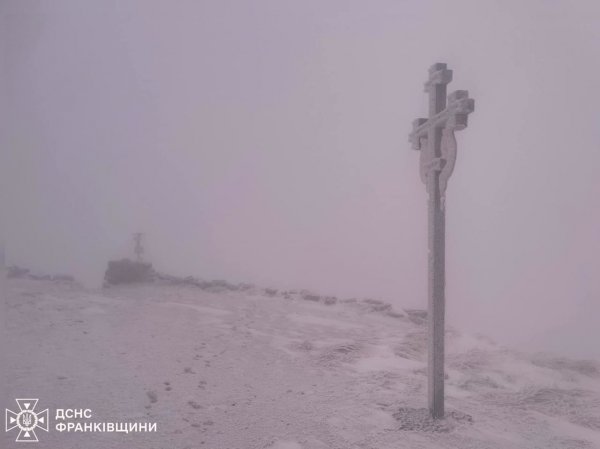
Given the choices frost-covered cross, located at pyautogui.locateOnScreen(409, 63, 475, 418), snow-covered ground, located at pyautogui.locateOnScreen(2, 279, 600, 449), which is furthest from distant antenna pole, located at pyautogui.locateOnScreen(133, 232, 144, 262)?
frost-covered cross, located at pyautogui.locateOnScreen(409, 63, 475, 418)

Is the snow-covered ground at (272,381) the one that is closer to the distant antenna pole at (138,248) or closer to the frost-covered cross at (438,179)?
the frost-covered cross at (438,179)

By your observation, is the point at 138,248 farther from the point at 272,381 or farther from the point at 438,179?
the point at 438,179

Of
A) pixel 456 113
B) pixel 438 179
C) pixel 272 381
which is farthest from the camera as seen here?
pixel 272 381

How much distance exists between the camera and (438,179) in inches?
218

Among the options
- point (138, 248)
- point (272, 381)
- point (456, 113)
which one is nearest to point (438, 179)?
point (456, 113)

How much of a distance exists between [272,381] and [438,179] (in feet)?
11.2

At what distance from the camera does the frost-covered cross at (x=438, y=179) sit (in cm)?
520

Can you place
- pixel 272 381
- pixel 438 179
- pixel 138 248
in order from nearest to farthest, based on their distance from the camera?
1. pixel 438 179
2. pixel 272 381
3. pixel 138 248

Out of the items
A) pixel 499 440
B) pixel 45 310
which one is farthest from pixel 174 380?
pixel 45 310

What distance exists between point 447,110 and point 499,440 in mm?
3608

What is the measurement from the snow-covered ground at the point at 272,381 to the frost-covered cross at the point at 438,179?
54 cm

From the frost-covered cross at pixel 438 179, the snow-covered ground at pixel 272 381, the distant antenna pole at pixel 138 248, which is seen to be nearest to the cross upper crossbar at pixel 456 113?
the frost-covered cross at pixel 438 179

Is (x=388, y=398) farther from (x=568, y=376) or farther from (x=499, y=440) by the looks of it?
(x=568, y=376)

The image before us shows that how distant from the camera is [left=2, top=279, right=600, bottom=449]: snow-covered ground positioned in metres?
4.71
